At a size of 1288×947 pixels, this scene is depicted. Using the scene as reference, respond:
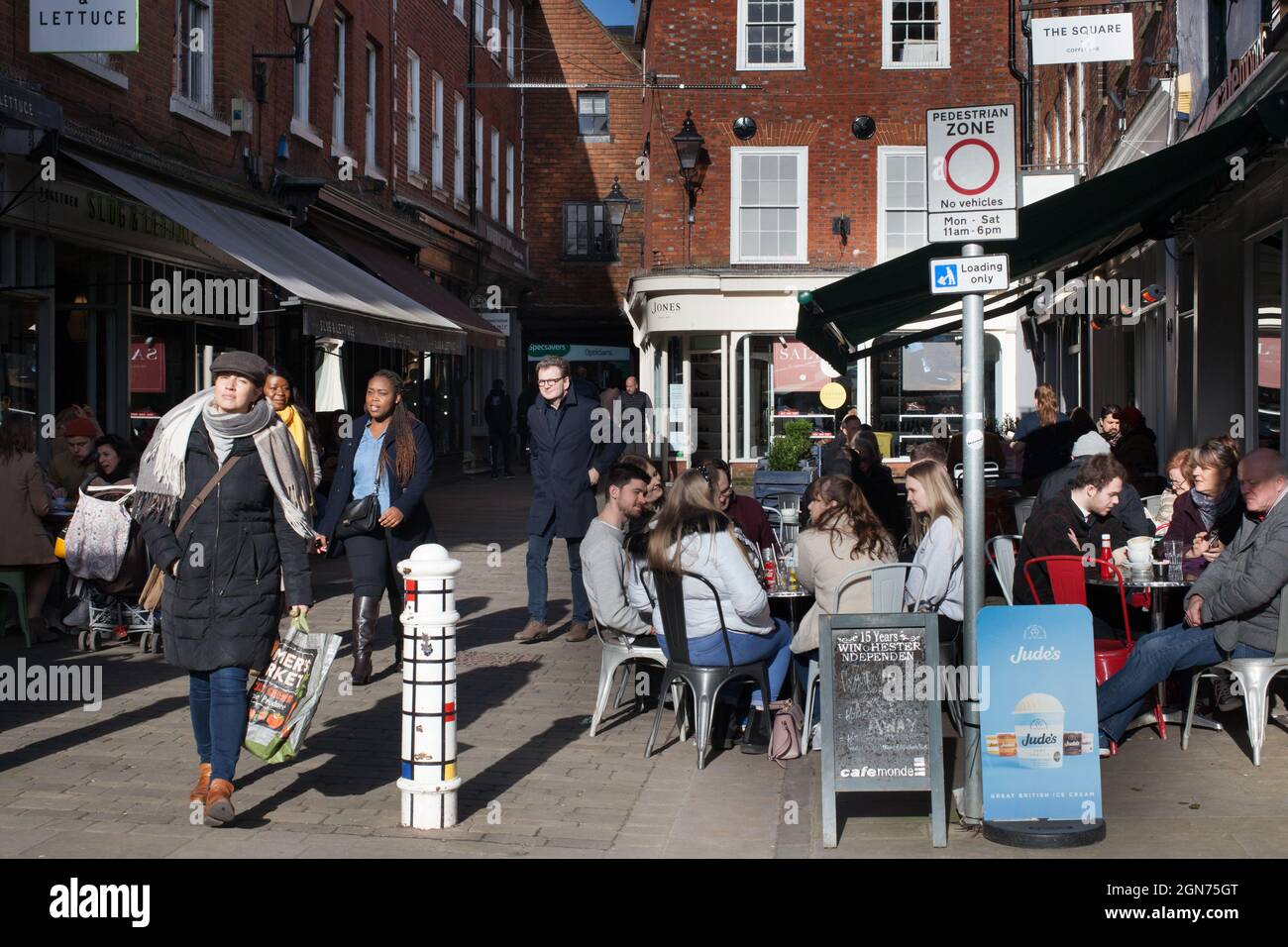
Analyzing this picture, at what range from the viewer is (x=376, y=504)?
8930 millimetres

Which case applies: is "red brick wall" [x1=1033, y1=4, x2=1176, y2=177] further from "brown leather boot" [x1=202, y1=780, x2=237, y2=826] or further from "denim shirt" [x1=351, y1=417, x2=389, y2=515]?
"brown leather boot" [x1=202, y1=780, x2=237, y2=826]

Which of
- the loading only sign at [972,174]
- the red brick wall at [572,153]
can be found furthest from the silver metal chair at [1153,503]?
the red brick wall at [572,153]

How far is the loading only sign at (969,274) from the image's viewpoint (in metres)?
5.48

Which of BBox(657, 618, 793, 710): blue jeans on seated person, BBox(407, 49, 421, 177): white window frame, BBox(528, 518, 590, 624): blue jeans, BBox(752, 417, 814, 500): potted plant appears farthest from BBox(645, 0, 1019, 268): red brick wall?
BBox(657, 618, 793, 710): blue jeans on seated person

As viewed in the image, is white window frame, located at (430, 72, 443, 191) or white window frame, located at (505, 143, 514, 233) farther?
white window frame, located at (505, 143, 514, 233)

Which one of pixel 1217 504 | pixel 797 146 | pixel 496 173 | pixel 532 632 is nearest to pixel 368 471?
pixel 532 632

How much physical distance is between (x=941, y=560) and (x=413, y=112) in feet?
64.7

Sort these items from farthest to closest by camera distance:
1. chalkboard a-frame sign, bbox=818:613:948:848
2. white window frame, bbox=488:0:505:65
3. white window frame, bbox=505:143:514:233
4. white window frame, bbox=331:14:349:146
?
1. white window frame, bbox=505:143:514:233
2. white window frame, bbox=488:0:505:65
3. white window frame, bbox=331:14:349:146
4. chalkboard a-frame sign, bbox=818:613:948:848

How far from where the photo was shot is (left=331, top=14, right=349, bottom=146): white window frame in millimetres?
20433

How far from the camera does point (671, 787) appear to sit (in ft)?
21.4

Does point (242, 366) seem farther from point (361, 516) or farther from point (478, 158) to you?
point (478, 158)

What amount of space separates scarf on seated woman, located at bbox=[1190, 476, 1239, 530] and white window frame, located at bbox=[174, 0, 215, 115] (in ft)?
35.9

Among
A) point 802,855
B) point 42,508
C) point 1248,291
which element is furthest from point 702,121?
point 802,855

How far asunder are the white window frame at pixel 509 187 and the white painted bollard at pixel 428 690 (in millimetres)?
29964
